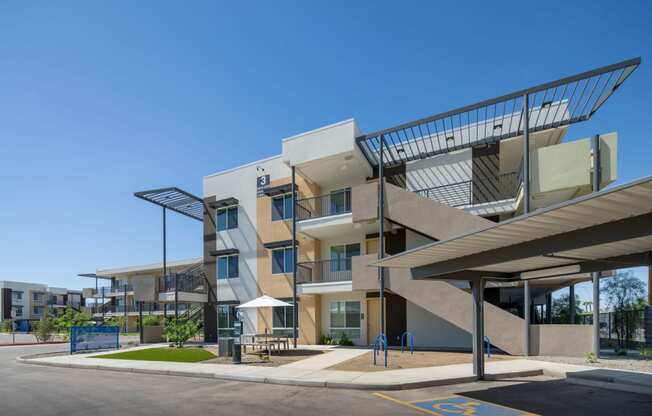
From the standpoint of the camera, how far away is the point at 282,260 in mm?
27219

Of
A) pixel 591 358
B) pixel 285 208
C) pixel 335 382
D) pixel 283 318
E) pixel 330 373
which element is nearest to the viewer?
pixel 335 382

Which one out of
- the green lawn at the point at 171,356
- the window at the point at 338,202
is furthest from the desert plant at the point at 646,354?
the green lawn at the point at 171,356

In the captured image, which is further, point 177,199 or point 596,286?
point 177,199

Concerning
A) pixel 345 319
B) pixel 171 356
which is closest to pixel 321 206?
pixel 345 319

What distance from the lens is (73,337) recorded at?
78.6 ft

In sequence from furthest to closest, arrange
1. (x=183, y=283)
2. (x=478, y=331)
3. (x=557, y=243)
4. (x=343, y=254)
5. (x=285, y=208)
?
(x=183, y=283), (x=285, y=208), (x=343, y=254), (x=478, y=331), (x=557, y=243)

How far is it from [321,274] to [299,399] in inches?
617

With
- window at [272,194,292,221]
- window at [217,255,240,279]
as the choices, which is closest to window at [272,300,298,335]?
window at [217,255,240,279]

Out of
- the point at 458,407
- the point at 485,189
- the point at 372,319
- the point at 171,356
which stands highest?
the point at 485,189

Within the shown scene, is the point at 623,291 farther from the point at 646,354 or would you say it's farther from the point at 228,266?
the point at 228,266

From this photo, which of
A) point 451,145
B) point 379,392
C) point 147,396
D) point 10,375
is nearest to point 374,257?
point 451,145

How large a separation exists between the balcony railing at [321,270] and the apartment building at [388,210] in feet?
0.22

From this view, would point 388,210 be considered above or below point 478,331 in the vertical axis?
above

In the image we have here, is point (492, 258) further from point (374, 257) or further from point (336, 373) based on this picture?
point (374, 257)
